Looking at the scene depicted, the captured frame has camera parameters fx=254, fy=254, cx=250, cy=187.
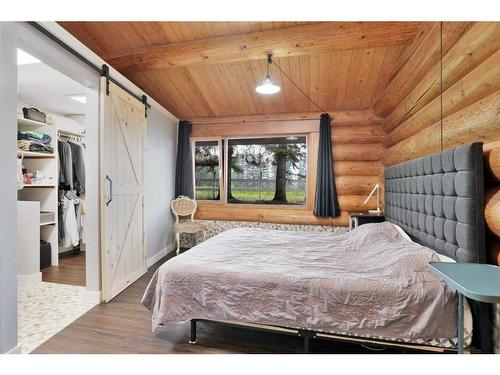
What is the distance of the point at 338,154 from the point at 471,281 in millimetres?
3255

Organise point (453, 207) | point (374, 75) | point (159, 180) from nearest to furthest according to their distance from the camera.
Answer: point (453, 207) → point (374, 75) → point (159, 180)

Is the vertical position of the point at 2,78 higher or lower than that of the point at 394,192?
higher

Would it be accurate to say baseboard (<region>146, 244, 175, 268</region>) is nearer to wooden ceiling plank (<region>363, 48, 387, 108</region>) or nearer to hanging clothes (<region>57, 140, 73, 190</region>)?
hanging clothes (<region>57, 140, 73, 190</region>)

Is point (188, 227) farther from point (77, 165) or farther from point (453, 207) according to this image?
point (453, 207)

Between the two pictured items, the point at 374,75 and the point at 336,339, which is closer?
the point at 336,339

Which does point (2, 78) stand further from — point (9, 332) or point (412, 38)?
point (412, 38)

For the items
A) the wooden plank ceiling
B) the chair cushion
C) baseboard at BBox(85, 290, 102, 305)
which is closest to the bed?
baseboard at BBox(85, 290, 102, 305)

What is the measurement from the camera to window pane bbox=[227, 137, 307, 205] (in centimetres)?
463

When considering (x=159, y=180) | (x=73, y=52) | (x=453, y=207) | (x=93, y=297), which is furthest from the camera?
(x=159, y=180)

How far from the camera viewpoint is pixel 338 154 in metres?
4.31

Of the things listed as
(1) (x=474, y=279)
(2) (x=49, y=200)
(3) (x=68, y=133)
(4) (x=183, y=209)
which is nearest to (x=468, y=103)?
(1) (x=474, y=279)
